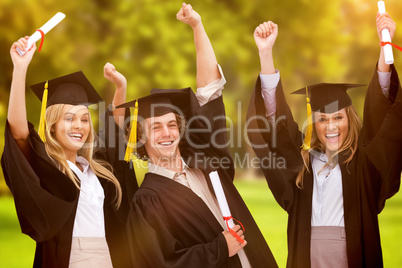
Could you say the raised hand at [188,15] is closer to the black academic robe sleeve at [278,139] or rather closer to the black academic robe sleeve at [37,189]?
the black academic robe sleeve at [278,139]

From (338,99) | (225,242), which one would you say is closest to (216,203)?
(225,242)

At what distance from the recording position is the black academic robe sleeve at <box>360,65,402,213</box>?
327cm

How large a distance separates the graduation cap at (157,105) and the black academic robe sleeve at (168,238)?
41 cm

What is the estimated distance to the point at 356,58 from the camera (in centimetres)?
807

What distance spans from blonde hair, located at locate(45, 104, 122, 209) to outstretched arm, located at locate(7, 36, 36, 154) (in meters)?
0.24

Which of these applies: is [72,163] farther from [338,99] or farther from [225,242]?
[338,99]

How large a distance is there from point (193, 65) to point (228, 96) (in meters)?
0.73

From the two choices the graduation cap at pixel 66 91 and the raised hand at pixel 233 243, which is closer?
the raised hand at pixel 233 243

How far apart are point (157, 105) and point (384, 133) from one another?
55.0 inches

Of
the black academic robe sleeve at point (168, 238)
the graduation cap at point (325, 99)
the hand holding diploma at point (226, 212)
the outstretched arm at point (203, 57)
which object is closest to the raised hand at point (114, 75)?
the outstretched arm at point (203, 57)

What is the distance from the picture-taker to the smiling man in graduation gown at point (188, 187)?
119 inches

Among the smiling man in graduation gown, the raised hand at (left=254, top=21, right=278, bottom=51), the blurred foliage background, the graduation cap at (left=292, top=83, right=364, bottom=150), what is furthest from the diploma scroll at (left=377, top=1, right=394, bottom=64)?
the blurred foliage background

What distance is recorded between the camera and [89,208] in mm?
3256
